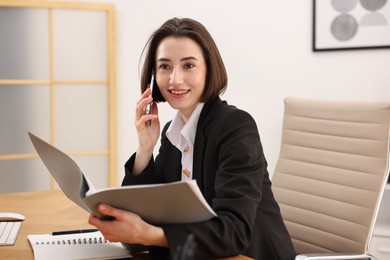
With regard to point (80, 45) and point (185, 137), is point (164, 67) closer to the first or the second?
point (185, 137)

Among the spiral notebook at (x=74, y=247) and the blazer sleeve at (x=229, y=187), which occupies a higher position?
the blazer sleeve at (x=229, y=187)

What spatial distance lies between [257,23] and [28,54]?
140 centimetres

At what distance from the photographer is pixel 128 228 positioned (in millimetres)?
1424

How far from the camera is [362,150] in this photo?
232cm

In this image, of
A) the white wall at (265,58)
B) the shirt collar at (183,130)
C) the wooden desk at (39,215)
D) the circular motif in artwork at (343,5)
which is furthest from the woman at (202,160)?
the circular motif in artwork at (343,5)

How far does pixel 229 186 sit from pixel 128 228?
1.01 feet

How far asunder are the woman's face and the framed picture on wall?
1892mm

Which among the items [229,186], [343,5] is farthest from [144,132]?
[343,5]

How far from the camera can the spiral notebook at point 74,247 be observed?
5.15 ft

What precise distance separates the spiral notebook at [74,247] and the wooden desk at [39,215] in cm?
3

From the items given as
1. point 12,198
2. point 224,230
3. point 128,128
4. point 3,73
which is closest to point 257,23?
point 128,128

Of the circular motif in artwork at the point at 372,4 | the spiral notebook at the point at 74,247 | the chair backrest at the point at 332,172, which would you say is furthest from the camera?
the circular motif in artwork at the point at 372,4

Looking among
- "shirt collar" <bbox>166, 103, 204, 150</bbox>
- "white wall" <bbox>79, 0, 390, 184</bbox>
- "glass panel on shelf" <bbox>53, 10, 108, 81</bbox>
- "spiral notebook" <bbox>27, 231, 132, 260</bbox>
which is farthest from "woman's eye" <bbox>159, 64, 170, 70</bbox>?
"glass panel on shelf" <bbox>53, 10, 108, 81</bbox>

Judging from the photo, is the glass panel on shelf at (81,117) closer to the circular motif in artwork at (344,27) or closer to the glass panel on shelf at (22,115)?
the glass panel on shelf at (22,115)
